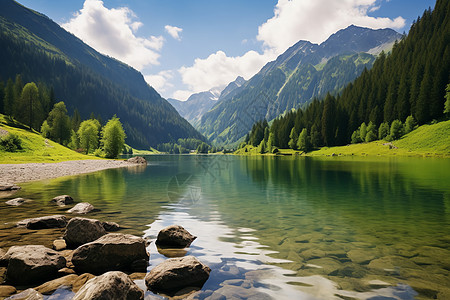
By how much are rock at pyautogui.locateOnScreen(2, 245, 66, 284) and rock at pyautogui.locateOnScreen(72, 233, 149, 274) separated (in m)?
0.69

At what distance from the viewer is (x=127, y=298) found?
7062 millimetres

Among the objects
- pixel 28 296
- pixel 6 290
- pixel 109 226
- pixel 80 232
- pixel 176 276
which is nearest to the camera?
pixel 28 296

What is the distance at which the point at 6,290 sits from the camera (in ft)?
24.7

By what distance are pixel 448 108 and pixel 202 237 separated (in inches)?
4958

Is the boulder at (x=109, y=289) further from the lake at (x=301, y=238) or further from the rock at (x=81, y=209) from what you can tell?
the rock at (x=81, y=209)

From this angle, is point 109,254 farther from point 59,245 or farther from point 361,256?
point 361,256

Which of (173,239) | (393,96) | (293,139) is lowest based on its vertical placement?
(173,239)

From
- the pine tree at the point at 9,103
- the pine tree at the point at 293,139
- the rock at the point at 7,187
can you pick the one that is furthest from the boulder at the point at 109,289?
the pine tree at the point at 293,139

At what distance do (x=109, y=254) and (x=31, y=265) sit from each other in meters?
2.51

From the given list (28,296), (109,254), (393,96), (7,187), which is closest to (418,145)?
(393,96)

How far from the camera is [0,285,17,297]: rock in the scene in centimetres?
733

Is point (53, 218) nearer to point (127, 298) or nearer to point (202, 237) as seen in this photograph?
point (202, 237)

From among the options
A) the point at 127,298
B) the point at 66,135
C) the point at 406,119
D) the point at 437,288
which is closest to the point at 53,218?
the point at 127,298

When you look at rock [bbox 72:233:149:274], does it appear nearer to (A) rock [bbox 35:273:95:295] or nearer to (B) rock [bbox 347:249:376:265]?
(A) rock [bbox 35:273:95:295]
